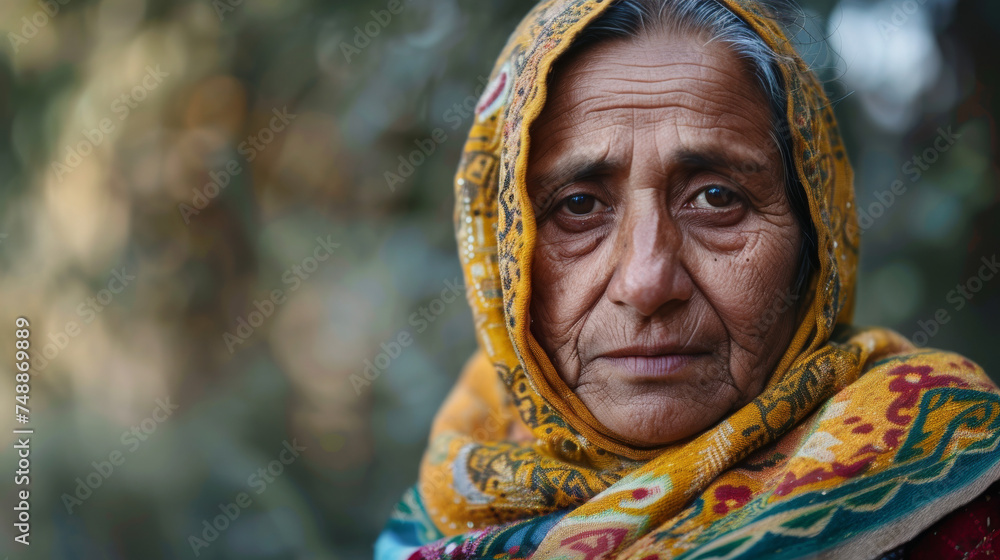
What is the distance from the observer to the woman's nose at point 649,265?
1454mm

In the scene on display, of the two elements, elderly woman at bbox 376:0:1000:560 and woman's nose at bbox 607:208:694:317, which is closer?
elderly woman at bbox 376:0:1000:560

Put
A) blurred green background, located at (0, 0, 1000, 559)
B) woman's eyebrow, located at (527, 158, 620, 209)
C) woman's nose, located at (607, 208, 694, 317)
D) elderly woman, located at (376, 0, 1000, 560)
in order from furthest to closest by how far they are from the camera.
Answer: blurred green background, located at (0, 0, 1000, 559), woman's eyebrow, located at (527, 158, 620, 209), woman's nose, located at (607, 208, 694, 317), elderly woman, located at (376, 0, 1000, 560)

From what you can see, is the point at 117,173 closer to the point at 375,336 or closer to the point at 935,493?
the point at 375,336

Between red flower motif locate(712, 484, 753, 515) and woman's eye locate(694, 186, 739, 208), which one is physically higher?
woman's eye locate(694, 186, 739, 208)

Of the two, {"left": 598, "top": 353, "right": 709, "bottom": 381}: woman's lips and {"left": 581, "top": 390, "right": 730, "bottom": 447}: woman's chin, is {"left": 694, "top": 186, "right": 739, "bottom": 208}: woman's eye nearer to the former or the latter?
{"left": 598, "top": 353, "right": 709, "bottom": 381}: woman's lips

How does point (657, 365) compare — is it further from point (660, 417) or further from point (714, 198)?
point (714, 198)

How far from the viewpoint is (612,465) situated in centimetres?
164

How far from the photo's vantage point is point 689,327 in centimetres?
150

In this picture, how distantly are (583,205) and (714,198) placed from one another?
1.06 feet

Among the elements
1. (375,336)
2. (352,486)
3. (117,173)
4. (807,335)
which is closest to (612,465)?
(807,335)

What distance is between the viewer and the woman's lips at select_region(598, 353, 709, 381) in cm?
150

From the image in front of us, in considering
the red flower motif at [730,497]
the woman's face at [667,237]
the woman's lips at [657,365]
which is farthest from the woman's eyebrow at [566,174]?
the red flower motif at [730,497]

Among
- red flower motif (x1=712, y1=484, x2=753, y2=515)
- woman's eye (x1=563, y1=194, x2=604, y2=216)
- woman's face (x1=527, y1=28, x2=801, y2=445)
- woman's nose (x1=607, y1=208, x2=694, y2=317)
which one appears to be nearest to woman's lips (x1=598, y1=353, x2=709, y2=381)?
woman's face (x1=527, y1=28, x2=801, y2=445)

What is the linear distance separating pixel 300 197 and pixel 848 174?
3.24 meters
